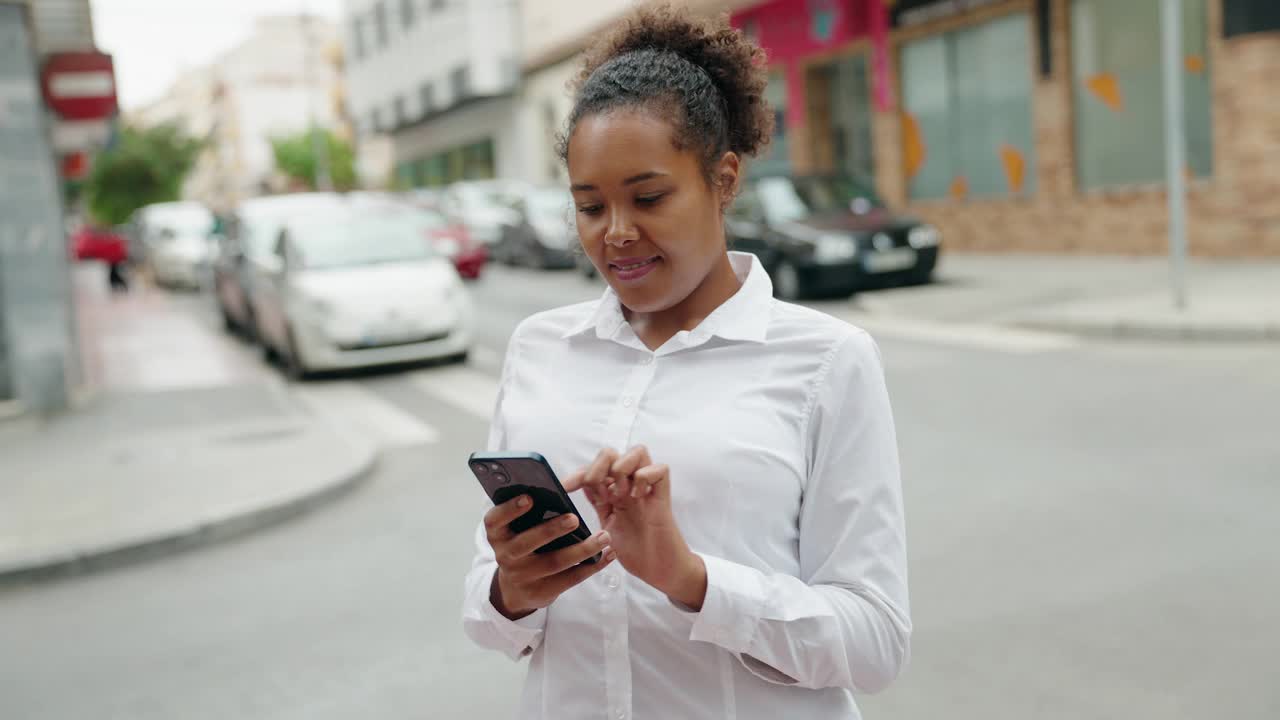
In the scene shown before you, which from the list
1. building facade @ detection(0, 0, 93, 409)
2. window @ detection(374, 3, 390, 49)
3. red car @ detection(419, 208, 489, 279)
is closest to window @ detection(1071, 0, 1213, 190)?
red car @ detection(419, 208, 489, 279)

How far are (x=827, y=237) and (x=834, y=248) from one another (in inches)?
6.4

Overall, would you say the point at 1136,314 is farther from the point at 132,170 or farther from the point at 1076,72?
the point at 132,170

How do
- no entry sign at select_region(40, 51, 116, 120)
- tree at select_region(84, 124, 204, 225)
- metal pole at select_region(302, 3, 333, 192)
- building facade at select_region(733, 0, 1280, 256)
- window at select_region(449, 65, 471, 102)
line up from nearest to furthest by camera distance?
1. no entry sign at select_region(40, 51, 116, 120)
2. building facade at select_region(733, 0, 1280, 256)
3. window at select_region(449, 65, 471, 102)
4. metal pole at select_region(302, 3, 333, 192)
5. tree at select_region(84, 124, 204, 225)

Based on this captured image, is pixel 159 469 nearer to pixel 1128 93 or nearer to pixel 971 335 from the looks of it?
pixel 971 335

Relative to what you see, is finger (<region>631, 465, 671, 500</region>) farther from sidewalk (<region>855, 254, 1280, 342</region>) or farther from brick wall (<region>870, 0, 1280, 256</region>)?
brick wall (<region>870, 0, 1280, 256</region>)

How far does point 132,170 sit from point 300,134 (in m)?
21.4

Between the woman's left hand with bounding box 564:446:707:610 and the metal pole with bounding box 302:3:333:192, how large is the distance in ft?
148

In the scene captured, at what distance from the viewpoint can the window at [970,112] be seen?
20141 millimetres

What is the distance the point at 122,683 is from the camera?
4633 mm

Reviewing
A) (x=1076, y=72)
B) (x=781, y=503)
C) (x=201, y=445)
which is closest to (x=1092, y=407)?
(x=201, y=445)

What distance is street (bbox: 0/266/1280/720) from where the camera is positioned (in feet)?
13.7

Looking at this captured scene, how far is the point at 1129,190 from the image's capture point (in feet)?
59.1

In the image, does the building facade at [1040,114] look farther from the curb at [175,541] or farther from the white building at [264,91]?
the white building at [264,91]

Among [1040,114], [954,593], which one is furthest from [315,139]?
[954,593]
